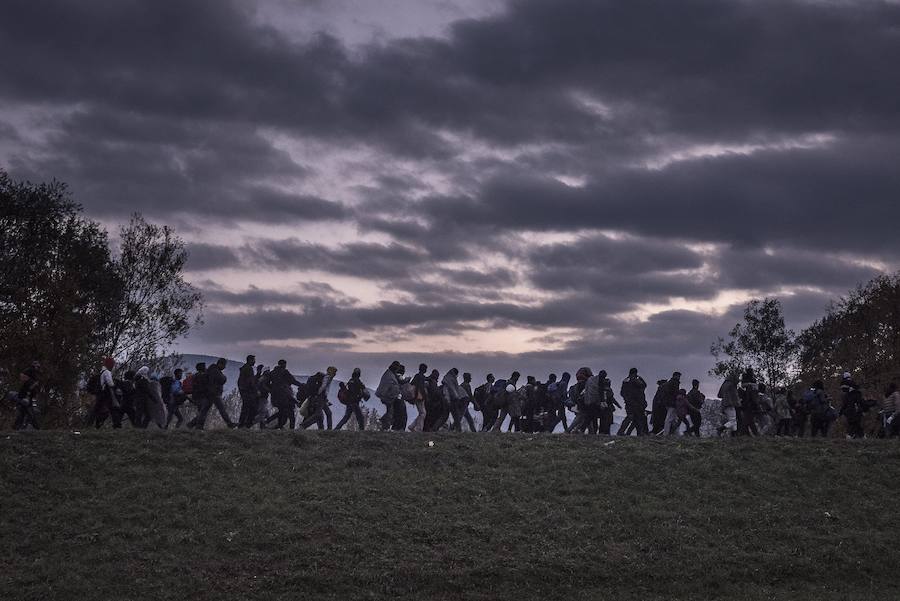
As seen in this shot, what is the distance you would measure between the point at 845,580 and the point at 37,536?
19.7 meters

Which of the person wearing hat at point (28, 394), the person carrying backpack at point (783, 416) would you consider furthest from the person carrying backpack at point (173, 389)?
the person carrying backpack at point (783, 416)

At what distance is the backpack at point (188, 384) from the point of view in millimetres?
32438

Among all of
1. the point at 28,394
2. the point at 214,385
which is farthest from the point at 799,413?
the point at 28,394

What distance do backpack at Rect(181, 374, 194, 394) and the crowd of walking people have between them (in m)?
0.05

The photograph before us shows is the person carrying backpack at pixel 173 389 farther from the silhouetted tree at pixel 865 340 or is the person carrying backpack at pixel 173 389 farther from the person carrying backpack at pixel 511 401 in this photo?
the silhouetted tree at pixel 865 340

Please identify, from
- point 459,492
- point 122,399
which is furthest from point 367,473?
point 122,399

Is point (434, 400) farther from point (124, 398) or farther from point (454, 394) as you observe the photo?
point (124, 398)

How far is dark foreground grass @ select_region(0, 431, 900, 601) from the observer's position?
21.4 meters

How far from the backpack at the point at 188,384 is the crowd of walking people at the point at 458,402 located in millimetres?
46

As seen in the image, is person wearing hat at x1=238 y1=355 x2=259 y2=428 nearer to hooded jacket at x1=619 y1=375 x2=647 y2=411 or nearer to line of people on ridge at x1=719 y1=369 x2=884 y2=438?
hooded jacket at x1=619 y1=375 x2=647 y2=411

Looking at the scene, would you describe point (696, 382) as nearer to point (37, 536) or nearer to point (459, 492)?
point (459, 492)

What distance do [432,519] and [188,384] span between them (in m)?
12.1

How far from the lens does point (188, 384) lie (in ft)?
107

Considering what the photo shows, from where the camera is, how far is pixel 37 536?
2202 centimetres
